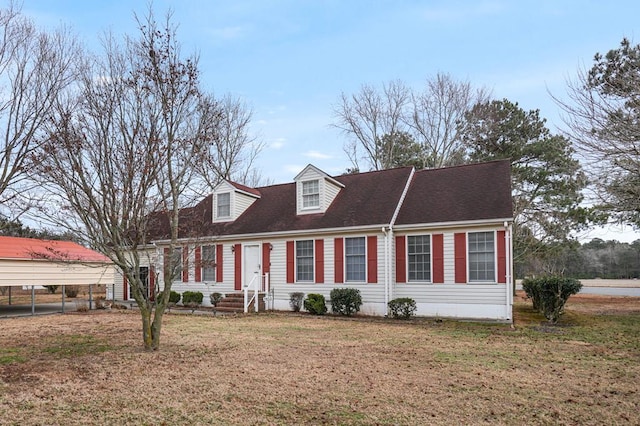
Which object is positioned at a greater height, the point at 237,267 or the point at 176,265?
the point at 176,265

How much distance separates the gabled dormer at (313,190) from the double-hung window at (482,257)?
19.0ft

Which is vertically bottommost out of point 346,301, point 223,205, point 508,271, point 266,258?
point 346,301

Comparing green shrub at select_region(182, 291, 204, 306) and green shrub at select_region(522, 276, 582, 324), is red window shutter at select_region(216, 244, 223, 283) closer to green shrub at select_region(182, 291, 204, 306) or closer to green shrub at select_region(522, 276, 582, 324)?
green shrub at select_region(182, 291, 204, 306)

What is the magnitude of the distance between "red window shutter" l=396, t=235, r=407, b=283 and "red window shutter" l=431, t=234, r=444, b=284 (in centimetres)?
99

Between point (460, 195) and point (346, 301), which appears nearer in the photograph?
point (346, 301)

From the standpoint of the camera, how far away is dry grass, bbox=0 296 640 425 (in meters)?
5.14

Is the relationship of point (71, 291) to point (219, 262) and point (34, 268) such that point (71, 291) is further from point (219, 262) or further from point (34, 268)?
point (219, 262)

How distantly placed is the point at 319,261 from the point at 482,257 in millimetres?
5639

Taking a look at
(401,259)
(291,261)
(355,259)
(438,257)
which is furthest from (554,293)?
(291,261)

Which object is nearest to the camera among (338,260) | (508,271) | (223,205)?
(508,271)

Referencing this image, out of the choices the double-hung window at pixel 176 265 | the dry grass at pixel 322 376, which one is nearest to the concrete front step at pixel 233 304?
the dry grass at pixel 322 376

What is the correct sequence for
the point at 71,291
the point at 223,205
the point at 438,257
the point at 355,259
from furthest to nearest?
the point at 71,291 → the point at 223,205 → the point at 355,259 → the point at 438,257

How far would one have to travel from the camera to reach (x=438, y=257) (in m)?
14.6

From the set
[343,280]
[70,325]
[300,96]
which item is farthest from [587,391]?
[300,96]
